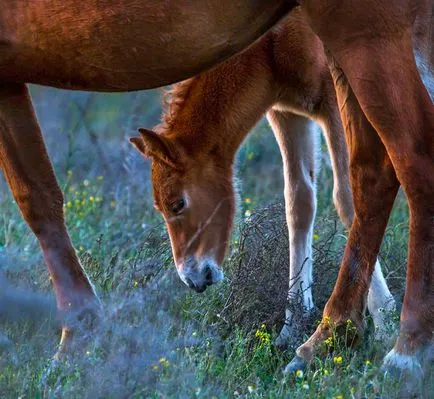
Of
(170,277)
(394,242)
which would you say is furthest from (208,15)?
(394,242)

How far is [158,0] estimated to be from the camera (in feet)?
15.9

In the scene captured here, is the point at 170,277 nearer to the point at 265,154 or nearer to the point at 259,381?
the point at 259,381

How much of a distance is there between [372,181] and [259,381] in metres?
1.23

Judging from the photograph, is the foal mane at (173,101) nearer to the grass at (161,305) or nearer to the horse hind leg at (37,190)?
the grass at (161,305)

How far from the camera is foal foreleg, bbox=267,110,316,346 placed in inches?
271

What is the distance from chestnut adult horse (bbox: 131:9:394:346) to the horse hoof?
1.08 meters

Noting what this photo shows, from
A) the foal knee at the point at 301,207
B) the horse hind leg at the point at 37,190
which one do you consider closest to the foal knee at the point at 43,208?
the horse hind leg at the point at 37,190

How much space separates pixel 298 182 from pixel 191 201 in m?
0.88

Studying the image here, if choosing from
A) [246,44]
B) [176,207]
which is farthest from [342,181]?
[246,44]

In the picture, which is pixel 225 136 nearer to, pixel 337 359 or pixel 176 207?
pixel 176 207

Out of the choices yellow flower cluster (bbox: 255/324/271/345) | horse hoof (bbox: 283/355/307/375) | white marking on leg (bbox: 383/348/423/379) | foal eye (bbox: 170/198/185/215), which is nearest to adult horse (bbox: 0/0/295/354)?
yellow flower cluster (bbox: 255/324/271/345)

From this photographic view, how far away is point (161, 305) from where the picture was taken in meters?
5.16

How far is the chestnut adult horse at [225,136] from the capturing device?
653cm

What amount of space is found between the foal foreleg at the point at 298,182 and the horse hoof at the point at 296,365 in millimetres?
1392
